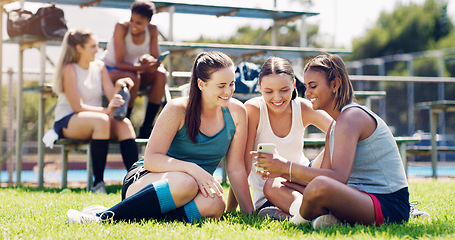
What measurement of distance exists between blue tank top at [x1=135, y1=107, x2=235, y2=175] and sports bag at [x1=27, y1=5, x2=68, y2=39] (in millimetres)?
3426

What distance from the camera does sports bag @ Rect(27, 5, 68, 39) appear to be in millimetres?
6184

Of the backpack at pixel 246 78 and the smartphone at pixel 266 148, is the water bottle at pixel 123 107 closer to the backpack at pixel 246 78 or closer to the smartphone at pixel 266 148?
the backpack at pixel 246 78

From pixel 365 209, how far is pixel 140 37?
3793 mm

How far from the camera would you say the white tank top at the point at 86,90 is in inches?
215

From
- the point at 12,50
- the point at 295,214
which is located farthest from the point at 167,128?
the point at 12,50

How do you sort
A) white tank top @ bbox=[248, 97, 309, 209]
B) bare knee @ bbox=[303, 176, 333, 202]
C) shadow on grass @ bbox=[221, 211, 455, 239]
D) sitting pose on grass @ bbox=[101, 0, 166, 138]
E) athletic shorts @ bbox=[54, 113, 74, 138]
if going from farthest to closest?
sitting pose on grass @ bbox=[101, 0, 166, 138], athletic shorts @ bbox=[54, 113, 74, 138], white tank top @ bbox=[248, 97, 309, 209], bare knee @ bbox=[303, 176, 333, 202], shadow on grass @ bbox=[221, 211, 455, 239]

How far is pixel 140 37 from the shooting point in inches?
233

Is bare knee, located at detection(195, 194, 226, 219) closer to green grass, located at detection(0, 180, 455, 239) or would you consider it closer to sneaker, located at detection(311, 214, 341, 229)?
green grass, located at detection(0, 180, 455, 239)

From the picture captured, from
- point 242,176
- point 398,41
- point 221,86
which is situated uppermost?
Answer: point 398,41

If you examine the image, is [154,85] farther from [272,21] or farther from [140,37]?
[272,21]

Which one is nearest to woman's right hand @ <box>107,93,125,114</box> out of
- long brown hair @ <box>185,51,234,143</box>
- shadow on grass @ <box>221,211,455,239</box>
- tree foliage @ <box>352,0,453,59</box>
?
long brown hair @ <box>185,51,234,143</box>

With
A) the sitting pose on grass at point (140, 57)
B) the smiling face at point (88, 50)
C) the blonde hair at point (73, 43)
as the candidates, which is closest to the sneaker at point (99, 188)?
the sitting pose on grass at point (140, 57)

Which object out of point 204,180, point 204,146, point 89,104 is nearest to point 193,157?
point 204,146

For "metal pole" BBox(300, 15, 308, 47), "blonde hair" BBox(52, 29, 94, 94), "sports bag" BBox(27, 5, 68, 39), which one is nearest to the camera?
"blonde hair" BBox(52, 29, 94, 94)
